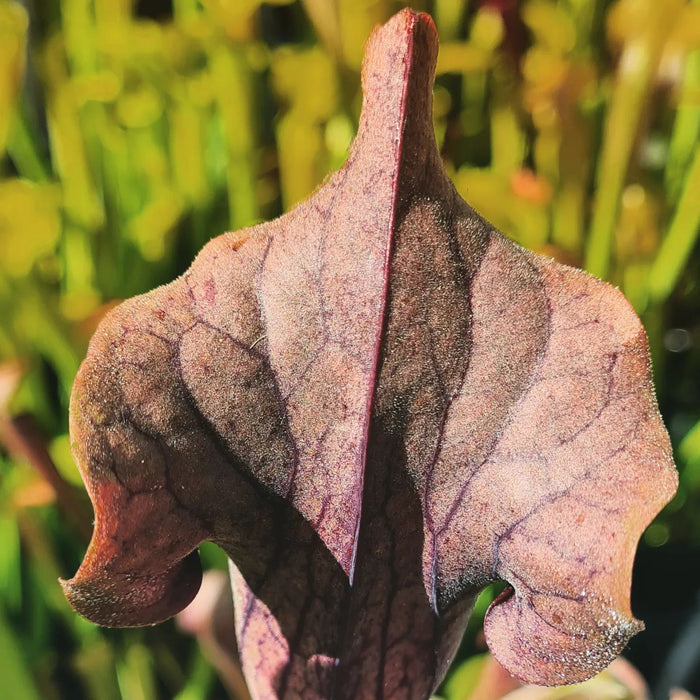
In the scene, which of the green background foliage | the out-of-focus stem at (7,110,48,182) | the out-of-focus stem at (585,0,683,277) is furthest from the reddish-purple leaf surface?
the out-of-focus stem at (7,110,48,182)

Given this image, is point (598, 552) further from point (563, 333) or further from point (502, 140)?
point (502, 140)

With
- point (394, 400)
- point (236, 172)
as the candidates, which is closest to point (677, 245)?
point (236, 172)

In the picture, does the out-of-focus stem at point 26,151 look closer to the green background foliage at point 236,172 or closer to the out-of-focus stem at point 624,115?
the green background foliage at point 236,172

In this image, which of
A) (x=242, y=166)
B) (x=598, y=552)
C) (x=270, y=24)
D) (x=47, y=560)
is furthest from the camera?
(x=270, y=24)

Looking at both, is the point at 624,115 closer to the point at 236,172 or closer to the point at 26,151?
the point at 236,172

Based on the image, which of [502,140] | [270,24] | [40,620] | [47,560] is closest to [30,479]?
[47,560]

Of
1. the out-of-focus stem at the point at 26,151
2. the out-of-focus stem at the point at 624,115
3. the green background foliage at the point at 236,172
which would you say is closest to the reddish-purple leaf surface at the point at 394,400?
the green background foliage at the point at 236,172
